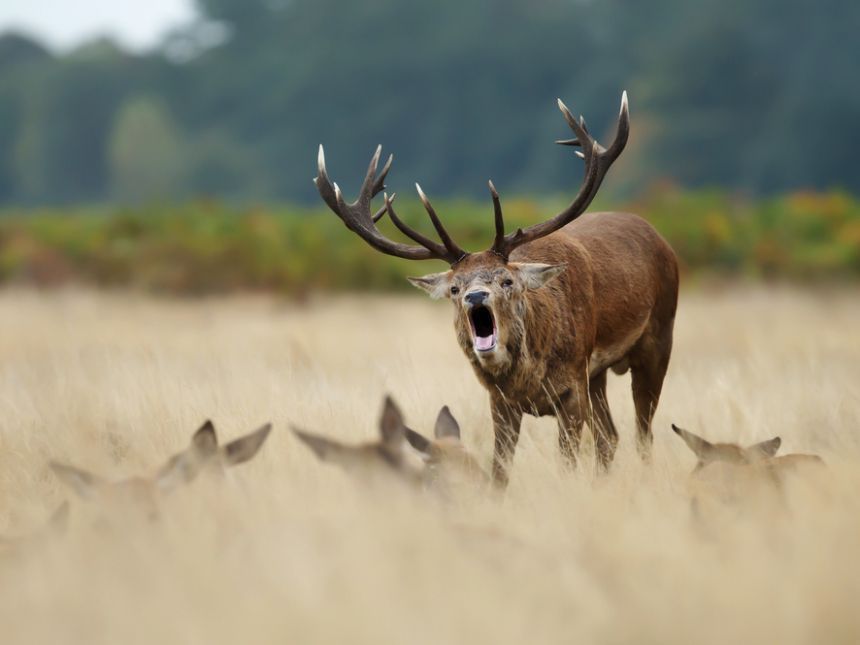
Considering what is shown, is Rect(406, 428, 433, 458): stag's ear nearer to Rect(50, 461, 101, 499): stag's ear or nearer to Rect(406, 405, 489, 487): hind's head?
Rect(406, 405, 489, 487): hind's head

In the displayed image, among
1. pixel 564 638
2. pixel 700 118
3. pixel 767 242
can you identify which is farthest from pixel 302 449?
pixel 700 118

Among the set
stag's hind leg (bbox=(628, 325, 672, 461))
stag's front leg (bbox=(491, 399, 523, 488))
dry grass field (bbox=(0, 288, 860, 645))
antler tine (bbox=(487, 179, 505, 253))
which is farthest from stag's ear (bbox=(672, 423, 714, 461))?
stag's hind leg (bbox=(628, 325, 672, 461))

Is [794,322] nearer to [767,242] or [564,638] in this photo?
[767,242]

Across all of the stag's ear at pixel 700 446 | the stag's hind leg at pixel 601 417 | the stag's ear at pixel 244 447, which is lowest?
the stag's hind leg at pixel 601 417

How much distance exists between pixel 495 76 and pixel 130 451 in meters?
44.1

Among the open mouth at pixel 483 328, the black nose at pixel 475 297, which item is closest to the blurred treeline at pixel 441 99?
the open mouth at pixel 483 328

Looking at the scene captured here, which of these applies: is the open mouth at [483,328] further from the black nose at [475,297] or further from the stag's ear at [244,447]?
the stag's ear at [244,447]

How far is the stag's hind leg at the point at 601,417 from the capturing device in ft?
24.0

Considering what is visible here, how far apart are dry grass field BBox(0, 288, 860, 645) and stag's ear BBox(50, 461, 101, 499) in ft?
0.19

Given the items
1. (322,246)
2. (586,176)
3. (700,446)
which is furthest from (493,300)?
(322,246)

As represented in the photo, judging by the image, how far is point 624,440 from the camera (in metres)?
7.63

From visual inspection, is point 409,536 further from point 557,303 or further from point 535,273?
point 557,303

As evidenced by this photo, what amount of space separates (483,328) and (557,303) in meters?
0.48

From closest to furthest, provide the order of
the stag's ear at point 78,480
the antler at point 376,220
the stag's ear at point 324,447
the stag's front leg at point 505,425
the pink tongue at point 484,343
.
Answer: the stag's ear at point 324,447
the stag's ear at point 78,480
the pink tongue at point 484,343
the stag's front leg at point 505,425
the antler at point 376,220
